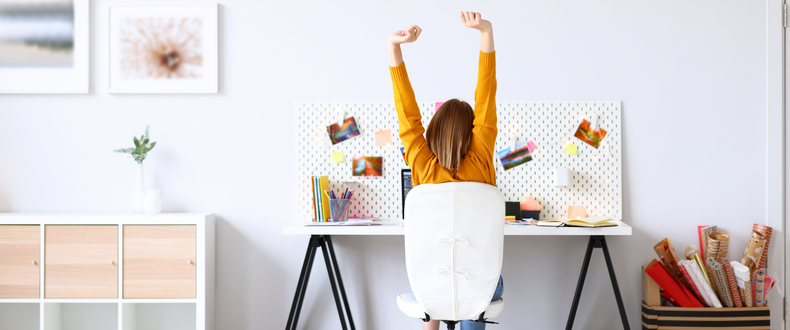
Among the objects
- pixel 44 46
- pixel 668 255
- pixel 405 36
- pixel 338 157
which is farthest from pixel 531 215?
pixel 44 46

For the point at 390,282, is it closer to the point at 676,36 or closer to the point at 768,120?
the point at 676,36

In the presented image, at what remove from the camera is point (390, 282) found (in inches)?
89.0

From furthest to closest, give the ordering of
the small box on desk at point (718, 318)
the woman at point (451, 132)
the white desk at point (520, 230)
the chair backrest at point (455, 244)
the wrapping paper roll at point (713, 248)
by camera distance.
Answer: the wrapping paper roll at point (713, 248) < the small box on desk at point (718, 318) < the white desk at point (520, 230) < the woman at point (451, 132) < the chair backrest at point (455, 244)

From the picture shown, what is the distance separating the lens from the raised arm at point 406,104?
55.5 inches

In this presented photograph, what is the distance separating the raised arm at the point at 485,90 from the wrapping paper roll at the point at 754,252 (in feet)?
5.07

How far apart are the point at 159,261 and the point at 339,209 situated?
797 millimetres

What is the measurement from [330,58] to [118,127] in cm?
110

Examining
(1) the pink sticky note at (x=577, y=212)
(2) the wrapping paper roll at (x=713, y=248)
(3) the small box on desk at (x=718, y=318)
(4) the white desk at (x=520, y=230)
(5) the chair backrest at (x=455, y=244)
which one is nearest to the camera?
(5) the chair backrest at (x=455, y=244)

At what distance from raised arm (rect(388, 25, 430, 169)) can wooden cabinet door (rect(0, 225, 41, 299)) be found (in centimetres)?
171

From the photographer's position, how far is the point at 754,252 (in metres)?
2.12

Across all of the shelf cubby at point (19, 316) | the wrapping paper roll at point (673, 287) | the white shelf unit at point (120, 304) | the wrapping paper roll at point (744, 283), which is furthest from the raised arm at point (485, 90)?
the shelf cubby at point (19, 316)

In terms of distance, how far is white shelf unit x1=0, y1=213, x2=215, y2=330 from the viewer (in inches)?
78.9

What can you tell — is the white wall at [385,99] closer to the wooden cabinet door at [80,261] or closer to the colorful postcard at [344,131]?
the colorful postcard at [344,131]

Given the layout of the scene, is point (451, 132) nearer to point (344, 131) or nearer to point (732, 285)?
point (344, 131)
